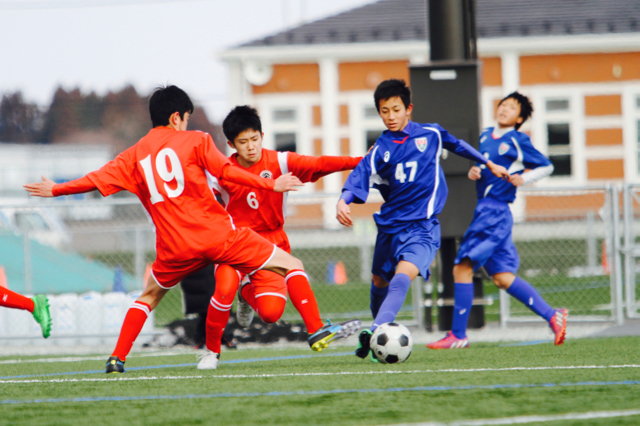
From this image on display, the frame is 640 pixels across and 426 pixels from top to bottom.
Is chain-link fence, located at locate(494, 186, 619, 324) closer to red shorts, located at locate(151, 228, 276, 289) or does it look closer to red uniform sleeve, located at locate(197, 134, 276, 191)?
red shorts, located at locate(151, 228, 276, 289)

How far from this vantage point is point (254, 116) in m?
4.74

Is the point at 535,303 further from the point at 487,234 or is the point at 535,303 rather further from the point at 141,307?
the point at 141,307

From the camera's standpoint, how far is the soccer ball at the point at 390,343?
14.4ft

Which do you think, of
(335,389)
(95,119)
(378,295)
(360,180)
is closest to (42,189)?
(360,180)

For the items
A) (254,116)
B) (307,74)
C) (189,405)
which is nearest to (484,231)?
(254,116)

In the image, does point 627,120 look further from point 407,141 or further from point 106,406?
point 106,406

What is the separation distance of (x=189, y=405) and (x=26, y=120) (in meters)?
39.7

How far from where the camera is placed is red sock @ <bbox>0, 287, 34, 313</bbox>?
5.23 metres

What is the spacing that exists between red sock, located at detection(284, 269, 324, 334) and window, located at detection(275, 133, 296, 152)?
15.8 metres

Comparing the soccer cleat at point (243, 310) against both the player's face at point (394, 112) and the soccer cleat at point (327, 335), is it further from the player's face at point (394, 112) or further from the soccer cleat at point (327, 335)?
the player's face at point (394, 112)

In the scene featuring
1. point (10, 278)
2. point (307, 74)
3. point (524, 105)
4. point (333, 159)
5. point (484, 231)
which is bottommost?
point (10, 278)

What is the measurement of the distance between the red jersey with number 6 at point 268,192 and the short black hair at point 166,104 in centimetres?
53

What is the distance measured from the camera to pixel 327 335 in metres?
4.25

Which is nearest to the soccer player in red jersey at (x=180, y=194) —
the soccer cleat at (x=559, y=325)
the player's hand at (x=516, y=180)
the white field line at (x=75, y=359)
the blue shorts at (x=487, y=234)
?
the white field line at (x=75, y=359)
